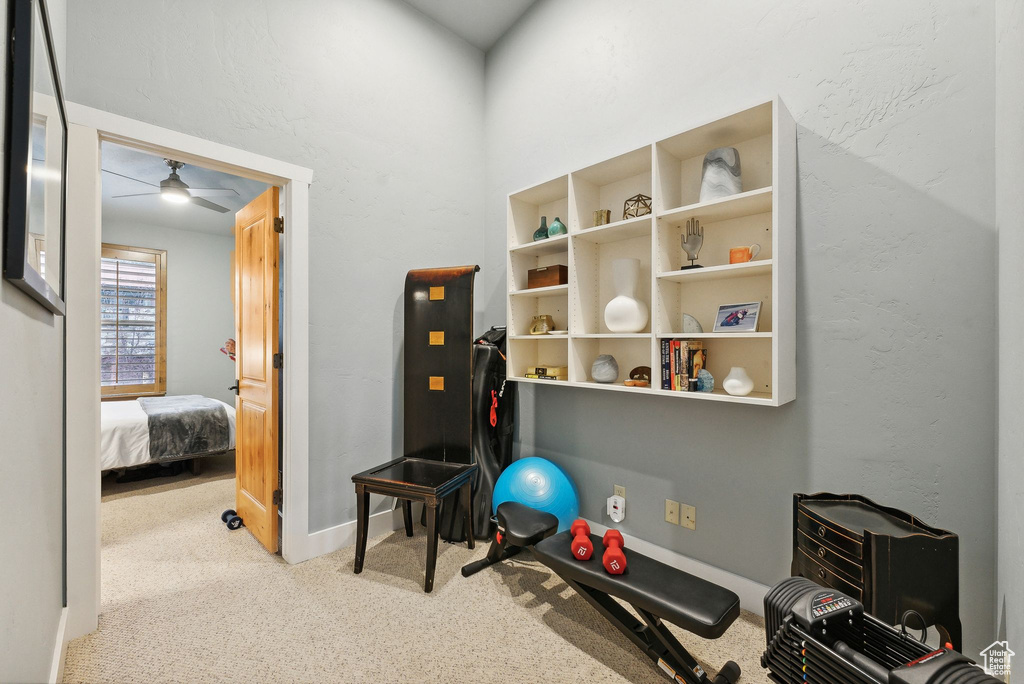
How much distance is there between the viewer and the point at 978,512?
143 cm

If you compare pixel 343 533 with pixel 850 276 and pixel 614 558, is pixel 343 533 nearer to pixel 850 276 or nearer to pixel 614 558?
pixel 614 558

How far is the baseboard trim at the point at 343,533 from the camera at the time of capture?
2484 mm

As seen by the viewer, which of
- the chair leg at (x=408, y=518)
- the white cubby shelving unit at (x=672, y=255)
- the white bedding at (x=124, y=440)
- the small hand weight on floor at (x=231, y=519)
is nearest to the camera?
the white cubby shelving unit at (x=672, y=255)

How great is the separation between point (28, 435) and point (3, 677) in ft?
1.70

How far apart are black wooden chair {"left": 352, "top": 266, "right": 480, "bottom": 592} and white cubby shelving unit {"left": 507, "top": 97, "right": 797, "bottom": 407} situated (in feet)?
1.00

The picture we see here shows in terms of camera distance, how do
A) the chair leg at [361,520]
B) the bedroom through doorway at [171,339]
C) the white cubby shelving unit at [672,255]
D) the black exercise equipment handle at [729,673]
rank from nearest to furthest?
1. the black exercise equipment handle at [729,673]
2. the white cubby shelving unit at [672,255]
3. the chair leg at [361,520]
4. the bedroom through doorway at [171,339]

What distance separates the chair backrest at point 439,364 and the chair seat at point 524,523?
1.53 feet

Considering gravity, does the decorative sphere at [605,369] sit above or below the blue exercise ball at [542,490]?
above

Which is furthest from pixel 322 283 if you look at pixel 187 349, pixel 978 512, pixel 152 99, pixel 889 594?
pixel 187 349

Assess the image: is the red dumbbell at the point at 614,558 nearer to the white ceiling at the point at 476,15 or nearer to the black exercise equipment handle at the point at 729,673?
the black exercise equipment handle at the point at 729,673

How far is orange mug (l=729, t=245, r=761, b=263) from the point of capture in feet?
6.04

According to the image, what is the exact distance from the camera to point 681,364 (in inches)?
76.7

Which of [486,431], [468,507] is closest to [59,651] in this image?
[468,507]

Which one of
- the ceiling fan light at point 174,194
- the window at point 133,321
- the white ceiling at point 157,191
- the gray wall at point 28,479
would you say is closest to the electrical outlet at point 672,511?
the gray wall at point 28,479
